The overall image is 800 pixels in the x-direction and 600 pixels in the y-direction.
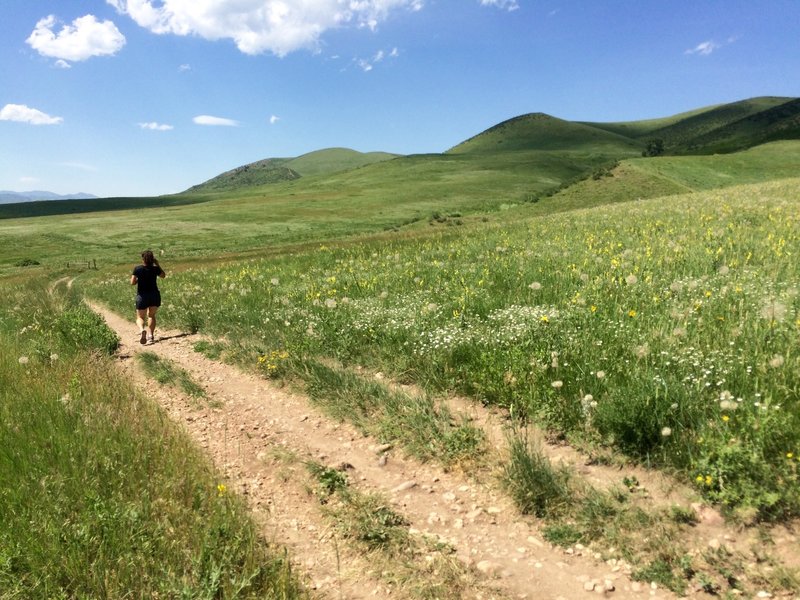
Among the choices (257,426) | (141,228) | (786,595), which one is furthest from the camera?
(141,228)

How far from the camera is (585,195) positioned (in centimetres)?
5675

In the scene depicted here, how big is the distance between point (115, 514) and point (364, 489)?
2.25 metres

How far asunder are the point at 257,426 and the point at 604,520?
466 centimetres

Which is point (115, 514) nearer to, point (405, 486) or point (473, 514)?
point (405, 486)

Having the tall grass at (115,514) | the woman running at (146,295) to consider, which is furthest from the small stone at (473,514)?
the woman running at (146,295)

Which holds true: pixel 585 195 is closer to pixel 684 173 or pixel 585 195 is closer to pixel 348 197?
pixel 684 173

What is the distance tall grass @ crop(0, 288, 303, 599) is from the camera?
11.4 feet

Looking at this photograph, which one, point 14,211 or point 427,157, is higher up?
point 427,157

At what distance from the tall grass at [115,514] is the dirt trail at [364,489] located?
0.44 m

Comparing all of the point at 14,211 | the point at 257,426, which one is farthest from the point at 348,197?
the point at 14,211

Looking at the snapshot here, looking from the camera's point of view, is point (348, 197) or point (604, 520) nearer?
point (604, 520)

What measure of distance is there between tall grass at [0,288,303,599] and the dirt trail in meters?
0.44

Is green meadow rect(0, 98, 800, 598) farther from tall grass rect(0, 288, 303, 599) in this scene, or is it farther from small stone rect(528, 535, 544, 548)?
small stone rect(528, 535, 544, 548)

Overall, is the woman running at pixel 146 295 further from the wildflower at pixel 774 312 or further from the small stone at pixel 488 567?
the wildflower at pixel 774 312
